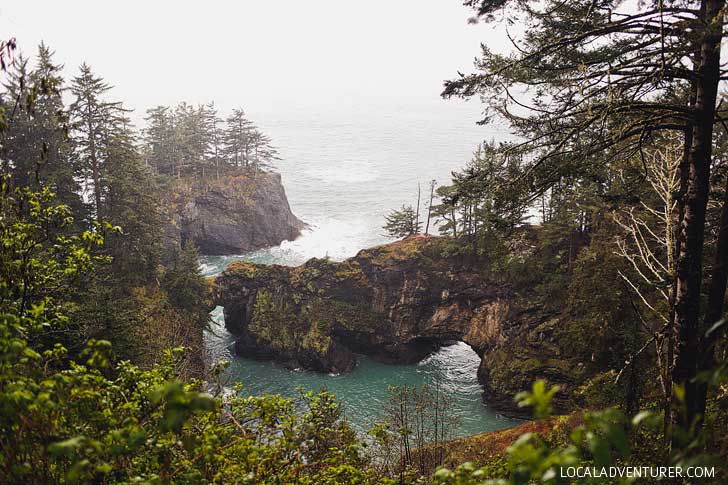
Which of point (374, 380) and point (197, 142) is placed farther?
point (197, 142)

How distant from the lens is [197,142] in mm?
62938

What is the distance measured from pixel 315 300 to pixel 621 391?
26.3 metres

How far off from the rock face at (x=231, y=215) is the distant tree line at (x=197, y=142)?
3.07 meters

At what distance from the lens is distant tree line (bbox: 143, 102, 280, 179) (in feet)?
200

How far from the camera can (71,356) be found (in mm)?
18906

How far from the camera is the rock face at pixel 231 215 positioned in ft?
190

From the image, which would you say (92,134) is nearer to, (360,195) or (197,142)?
(197,142)

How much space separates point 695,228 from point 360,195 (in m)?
83.0

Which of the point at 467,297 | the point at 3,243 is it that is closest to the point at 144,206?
the point at 467,297

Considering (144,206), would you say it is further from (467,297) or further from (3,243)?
(3,243)

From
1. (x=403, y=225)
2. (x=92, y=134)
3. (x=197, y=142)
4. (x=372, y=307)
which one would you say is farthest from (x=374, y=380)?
(x=197, y=142)

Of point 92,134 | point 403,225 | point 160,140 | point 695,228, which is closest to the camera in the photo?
point 695,228

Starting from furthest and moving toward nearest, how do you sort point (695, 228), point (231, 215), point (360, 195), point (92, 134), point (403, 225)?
point (360, 195), point (231, 215), point (403, 225), point (92, 134), point (695, 228)

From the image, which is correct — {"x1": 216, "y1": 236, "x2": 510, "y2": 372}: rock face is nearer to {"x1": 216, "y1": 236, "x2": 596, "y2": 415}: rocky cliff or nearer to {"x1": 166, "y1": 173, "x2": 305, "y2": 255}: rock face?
{"x1": 216, "y1": 236, "x2": 596, "y2": 415}: rocky cliff
